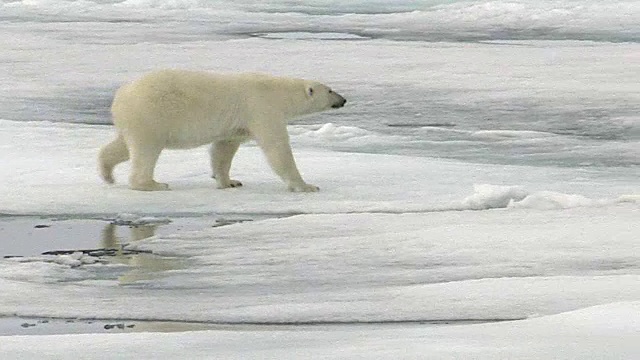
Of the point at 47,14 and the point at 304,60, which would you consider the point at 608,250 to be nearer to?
the point at 304,60

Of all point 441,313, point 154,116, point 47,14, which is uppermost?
point 47,14

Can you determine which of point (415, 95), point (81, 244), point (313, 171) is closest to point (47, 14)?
point (415, 95)

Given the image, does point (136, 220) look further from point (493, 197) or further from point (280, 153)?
point (493, 197)

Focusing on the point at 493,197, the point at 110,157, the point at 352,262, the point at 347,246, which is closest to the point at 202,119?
the point at 110,157

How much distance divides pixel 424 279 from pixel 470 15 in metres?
14.1

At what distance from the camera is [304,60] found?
13141mm

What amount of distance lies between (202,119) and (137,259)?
1723 mm

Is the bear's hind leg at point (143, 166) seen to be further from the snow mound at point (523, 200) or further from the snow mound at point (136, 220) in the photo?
the snow mound at point (523, 200)

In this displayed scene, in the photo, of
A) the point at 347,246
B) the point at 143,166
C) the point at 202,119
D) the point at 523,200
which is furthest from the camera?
the point at 202,119

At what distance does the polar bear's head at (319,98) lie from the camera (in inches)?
265

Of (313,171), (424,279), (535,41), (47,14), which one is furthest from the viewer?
(47,14)

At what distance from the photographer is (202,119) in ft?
20.7

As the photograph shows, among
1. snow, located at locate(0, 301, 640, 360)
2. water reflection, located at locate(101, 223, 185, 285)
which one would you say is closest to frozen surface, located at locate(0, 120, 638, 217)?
water reflection, located at locate(101, 223, 185, 285)

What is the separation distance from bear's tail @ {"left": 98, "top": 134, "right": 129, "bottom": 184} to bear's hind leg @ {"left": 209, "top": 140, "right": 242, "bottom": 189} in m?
0.42
